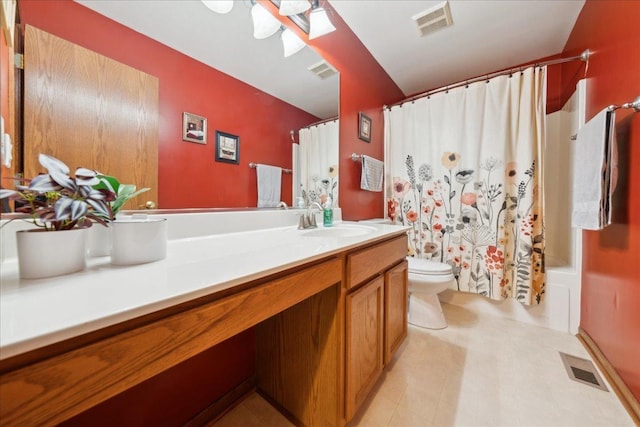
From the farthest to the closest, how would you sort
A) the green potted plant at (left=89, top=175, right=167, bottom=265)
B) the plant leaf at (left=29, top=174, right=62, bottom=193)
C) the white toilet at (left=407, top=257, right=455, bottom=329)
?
the white toilet at (left=407, top=257, right=455, bottom=329)
the green potted plant at (left=89, top=175, right=167, bottom=265)
the plant leaf at (left=29, top=174, right=62, bottom=193)

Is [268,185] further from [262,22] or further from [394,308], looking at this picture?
[394,308]

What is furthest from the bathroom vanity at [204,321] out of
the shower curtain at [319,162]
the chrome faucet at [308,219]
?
the shower curtain at [319,162]

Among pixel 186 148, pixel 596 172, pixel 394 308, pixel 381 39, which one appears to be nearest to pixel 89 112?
pixel 186 148

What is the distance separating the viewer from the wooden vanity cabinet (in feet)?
2.85

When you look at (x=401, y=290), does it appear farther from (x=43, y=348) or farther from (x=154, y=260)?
(x=43, y=348)

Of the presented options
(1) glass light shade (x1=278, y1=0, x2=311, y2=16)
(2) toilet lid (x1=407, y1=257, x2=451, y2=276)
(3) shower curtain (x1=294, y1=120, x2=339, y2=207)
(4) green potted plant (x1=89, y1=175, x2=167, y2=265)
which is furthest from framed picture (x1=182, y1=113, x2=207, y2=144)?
(2) toilet lid (x1=407, y1=257, x2=451, y2=276)

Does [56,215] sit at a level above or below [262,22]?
below

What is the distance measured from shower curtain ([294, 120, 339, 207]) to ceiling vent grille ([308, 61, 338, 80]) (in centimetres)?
29

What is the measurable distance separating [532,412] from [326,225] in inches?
49.1

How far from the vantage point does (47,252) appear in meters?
0.48

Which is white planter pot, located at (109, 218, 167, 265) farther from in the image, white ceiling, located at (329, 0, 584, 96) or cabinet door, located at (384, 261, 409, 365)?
white ceiling, located at (329, 0, 584, 96)

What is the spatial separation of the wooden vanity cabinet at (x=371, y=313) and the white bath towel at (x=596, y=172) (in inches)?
36.4

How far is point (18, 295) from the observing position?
1.27 ft

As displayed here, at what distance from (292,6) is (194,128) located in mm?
891
